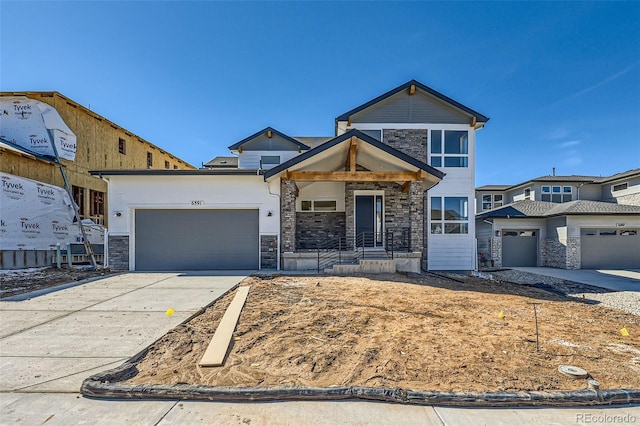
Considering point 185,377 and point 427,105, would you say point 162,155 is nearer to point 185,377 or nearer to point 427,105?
point 427,105

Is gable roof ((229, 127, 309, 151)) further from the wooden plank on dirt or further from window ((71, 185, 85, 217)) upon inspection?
the wooden plank on dirt

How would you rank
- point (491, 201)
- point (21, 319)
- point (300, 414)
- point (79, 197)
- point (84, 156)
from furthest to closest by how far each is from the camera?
point (491, 201) → point (84, 156) → point (79, 197) → point (21, 319) → point (300, 414)

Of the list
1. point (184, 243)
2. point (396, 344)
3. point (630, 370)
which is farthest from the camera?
point (184, 243)

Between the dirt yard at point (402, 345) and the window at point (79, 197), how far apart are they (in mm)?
14625

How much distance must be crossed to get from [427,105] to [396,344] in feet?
39.0

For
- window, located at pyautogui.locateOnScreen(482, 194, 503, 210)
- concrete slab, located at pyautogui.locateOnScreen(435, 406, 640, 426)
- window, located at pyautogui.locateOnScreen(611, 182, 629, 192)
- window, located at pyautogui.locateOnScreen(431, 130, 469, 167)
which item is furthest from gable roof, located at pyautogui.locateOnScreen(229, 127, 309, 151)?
window, located at pyautogui.locateOnScreen(611, 182, 629, 192)

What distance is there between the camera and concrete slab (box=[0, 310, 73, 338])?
4.75 meters

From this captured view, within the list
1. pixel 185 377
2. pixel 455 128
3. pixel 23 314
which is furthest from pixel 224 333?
pixel 455 128

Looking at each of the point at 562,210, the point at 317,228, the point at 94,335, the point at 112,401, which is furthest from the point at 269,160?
the point at 562,210

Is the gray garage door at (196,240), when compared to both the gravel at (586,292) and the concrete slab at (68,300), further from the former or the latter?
the gravel at (586,292)

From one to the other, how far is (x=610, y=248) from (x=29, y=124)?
30.1 meters

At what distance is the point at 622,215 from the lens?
47.1ft

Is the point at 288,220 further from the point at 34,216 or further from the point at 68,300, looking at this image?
the point at 34,216

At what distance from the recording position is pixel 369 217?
12.7 metres
